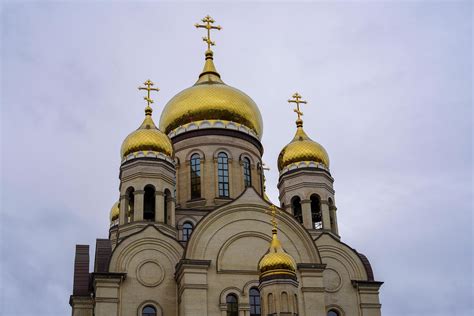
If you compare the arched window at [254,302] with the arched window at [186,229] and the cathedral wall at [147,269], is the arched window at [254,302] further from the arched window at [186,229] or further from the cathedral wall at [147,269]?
the arched window at [186,229]

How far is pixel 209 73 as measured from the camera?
27891mm

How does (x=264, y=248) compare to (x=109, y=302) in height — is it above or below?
above

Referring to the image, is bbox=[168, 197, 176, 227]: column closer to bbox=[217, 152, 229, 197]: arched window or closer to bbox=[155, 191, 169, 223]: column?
bbox=[155, 191, 169, 223]: column

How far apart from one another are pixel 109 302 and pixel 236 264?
12.4 feet

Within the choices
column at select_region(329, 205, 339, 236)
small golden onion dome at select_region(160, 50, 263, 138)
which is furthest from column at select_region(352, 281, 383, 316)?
small golden onion dome at select_region(160, 50, 263, 138)

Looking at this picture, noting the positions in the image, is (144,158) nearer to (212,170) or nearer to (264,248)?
(212,170)

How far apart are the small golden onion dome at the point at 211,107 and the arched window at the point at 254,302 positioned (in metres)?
A: 7.57

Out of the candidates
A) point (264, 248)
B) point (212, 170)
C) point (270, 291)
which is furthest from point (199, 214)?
point (270, 291)

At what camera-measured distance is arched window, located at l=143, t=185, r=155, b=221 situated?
2218 cm

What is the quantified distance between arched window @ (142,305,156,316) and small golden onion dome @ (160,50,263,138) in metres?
7.78

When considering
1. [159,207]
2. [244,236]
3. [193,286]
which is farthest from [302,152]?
[193,286]

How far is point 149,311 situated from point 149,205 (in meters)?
3.70

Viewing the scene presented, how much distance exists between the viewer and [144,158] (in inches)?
873

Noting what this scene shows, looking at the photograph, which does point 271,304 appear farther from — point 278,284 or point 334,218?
point 334,218
